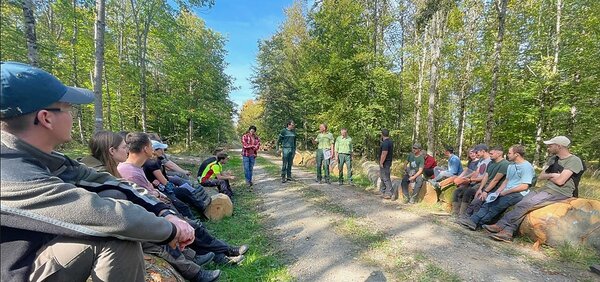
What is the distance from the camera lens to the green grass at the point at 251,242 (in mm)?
3197

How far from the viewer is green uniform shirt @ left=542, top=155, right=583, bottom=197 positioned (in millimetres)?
4301

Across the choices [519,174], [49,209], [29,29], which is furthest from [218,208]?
[519,174]

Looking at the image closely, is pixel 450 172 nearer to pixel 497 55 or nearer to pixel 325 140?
pixel 325 140

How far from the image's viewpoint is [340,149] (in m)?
8.62

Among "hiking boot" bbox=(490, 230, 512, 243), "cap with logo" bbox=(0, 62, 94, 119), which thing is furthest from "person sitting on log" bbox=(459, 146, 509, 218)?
"cap with logo" bbox=(0, 62, 94, 119)

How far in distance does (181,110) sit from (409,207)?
16793 millimetres

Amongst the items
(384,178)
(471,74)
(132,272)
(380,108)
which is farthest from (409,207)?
(471,74)

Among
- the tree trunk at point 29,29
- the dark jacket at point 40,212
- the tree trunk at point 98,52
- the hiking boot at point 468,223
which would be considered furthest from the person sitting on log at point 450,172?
the tree trunk at point 29,29

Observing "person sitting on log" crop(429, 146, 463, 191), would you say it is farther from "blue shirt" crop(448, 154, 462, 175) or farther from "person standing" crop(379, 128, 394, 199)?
"person standing" crop(379, 128, 394, 199)

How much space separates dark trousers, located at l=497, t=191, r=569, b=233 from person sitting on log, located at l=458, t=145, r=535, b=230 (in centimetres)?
16

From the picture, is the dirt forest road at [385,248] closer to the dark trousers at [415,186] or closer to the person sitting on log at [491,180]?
the person sitting on log at [491,180]

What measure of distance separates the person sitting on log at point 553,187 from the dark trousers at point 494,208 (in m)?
0.15

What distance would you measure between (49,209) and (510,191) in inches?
238

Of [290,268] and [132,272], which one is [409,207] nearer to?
[290,268]
